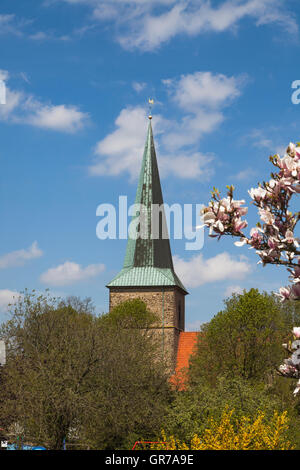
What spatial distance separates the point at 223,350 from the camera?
43.7 m

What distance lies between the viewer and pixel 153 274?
207 feet

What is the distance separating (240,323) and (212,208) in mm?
39399

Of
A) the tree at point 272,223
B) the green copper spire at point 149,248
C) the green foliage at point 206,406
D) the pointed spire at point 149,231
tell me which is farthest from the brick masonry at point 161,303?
the tree at point 272,223

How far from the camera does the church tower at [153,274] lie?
61625 mm

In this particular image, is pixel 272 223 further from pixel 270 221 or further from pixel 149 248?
pixel 149 248

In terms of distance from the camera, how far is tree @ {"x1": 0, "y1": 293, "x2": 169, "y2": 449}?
26.0 meters

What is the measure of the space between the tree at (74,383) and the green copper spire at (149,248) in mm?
28841

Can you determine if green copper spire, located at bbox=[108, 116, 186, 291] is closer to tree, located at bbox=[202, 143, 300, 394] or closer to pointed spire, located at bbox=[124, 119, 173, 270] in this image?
pointed spire, located at bbox=[124, 119, 173, 270]

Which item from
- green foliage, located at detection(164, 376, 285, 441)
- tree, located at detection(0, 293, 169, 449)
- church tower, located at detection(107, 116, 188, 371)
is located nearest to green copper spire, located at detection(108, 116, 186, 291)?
church tower, located at detection(107, 116, 188, 371)

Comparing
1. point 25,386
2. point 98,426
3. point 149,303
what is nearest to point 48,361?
point 25,386

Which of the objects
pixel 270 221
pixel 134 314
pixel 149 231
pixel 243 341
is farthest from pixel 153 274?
pixel 270 221

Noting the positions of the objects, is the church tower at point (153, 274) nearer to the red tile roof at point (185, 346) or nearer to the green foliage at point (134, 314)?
the red tile roof at point (185, 346)
